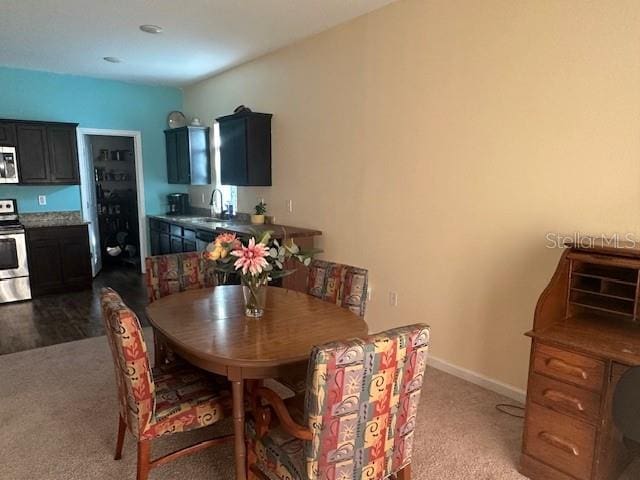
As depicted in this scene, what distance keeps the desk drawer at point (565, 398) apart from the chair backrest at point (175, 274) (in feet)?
6.98

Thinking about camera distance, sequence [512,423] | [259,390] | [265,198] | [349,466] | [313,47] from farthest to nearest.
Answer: [265,198] < [313,47] < [512,423] < [259,390] < [349,466]

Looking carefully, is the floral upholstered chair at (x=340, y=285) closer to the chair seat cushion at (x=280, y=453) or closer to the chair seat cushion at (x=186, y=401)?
the chair seat cushion at (x=186, y=401)

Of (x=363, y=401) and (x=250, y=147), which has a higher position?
(x=250, y=147)

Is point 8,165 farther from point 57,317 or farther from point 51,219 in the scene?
point 57,317

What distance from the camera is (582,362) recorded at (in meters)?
1.88

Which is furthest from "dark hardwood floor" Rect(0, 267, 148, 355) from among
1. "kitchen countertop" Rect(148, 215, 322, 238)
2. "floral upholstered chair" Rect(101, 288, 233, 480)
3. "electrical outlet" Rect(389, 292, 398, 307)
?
"electrical outlet" Rect(389, 292, 398, 307)

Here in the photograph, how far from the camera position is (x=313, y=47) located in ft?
13.7

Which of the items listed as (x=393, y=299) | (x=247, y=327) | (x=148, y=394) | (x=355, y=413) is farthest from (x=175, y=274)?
(x=355, y=413)

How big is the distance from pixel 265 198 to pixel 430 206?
2365mm

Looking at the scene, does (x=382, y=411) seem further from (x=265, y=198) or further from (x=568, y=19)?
(x=265, y=198)

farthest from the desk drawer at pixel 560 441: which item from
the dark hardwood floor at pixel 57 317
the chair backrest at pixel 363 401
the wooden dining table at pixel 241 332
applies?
the dark hardwood floor at pixel 57 317

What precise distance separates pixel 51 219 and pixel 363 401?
579 cm

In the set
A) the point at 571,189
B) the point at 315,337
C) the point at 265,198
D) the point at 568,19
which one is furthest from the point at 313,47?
the point at 315,337

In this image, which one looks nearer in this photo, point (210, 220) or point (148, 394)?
point (148, 394)
